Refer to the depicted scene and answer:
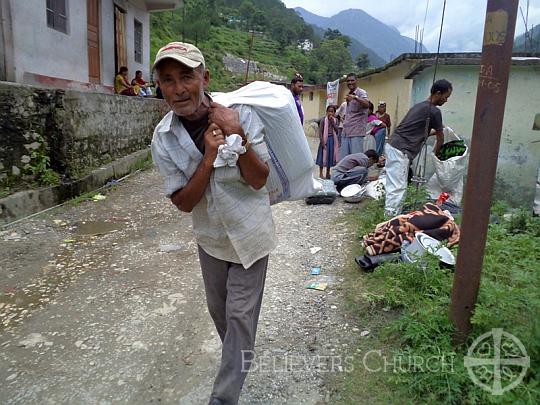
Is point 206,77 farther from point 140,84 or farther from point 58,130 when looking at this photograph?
point 140,84

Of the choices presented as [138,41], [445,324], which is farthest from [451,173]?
[138,41]

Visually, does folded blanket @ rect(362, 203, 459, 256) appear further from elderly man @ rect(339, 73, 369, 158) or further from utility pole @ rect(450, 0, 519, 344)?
elderly man @ rect(339, 73, 369, 158)

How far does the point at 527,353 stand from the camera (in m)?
1.88

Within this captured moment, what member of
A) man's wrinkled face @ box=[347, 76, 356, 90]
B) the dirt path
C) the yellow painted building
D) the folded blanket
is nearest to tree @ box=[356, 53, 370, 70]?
man's wrinkled face @ box=[347, 76, 356, 90]

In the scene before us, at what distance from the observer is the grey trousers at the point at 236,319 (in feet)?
5.67

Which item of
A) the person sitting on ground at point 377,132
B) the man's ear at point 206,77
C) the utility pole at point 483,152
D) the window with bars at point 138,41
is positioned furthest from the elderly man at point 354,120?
the window with bars at point 138,41

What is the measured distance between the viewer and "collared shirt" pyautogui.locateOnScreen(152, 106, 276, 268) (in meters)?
1.65

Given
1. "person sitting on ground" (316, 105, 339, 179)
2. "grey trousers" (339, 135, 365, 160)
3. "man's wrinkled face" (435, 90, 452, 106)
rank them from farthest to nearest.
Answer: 1. "person sitting on ground" (316, 105, 339, 179)
2. "grey trousers" (339, 135, 365, 160)
3. "man's wrinkled face" (435, 90, 452, 106)

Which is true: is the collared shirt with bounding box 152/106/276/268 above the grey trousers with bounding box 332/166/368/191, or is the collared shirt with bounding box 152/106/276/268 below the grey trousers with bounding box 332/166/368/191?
above

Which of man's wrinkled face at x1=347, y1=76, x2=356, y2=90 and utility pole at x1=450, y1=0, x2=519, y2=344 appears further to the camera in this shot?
man's wrinkled face at x1=347, y1=76, x2=356, y2=90

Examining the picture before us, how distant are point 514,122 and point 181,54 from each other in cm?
564

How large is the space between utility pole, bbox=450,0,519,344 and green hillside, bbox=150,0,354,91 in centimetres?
2270

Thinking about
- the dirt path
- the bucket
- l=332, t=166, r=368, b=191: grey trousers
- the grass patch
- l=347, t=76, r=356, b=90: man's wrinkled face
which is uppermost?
l=347, t=76, r=356, b=90: man's wrinkled face

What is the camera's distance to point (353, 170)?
6020 millimetres
